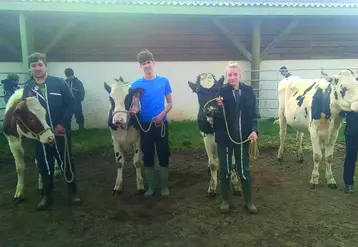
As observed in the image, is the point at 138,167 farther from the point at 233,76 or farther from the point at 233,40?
the point at 233,40

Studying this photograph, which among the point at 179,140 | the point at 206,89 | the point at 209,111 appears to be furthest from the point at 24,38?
the point at 209,111

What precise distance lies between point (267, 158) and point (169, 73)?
15.9 feet

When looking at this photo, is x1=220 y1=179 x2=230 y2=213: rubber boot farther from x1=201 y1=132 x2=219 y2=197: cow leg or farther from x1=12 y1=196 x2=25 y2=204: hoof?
x1=12 y1=196 x2=25 y2=204: hoof

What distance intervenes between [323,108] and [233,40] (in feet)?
19.6

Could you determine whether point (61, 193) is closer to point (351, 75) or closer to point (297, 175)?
point (297, 175)

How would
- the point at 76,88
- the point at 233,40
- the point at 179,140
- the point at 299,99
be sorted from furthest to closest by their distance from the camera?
the point at 233,40, the point at 76,88, the point at 179,140, the point at 299,99

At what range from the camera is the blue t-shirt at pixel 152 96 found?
16.5ft

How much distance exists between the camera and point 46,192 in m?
4.91

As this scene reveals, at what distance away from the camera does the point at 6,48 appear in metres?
9.88

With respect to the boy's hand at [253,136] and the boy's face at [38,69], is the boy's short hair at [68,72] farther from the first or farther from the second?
the boy's hand at [253,136]

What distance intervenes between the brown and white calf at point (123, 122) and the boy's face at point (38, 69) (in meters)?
0.92

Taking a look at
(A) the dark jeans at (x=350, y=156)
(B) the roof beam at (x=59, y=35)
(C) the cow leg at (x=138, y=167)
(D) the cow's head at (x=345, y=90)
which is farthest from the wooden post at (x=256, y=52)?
(C) the cow leg at (x=138, y=167)

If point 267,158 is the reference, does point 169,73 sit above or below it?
above

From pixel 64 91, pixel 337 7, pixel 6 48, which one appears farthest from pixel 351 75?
pixel 6 48
